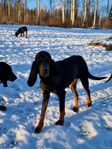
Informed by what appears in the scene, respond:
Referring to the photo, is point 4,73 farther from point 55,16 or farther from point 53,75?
point 55,16

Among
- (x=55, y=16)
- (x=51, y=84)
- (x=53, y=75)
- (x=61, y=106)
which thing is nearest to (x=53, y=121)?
(x=61, y=106)

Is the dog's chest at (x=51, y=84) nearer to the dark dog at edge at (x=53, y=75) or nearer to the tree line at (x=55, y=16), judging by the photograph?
the dark dog at edge at (x=53, y=75)

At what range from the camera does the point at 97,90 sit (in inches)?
323

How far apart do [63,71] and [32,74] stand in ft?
2.29

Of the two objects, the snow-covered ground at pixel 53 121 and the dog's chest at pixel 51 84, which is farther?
the dog's chest at pixel 51 84

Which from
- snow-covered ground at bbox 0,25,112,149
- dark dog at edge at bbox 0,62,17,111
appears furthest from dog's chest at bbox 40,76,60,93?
dark dog at edge at bbox 0,62,17,111

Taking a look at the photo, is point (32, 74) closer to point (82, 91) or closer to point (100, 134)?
point (100, 134)

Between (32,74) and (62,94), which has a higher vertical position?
(32,74)

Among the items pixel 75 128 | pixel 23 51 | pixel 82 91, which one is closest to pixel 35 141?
pixel 75 128

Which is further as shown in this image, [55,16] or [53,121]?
[55,16]


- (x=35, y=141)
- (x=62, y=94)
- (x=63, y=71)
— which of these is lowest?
(x=35, y=141)

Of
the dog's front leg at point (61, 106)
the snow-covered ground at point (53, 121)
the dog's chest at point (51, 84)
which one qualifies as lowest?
the snow-covered ground at point (53, 121)

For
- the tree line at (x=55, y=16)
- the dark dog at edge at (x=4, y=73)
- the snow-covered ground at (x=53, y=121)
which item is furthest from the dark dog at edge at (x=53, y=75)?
the tree line at (x=55, y=16)

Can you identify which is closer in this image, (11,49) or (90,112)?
(90,112)
